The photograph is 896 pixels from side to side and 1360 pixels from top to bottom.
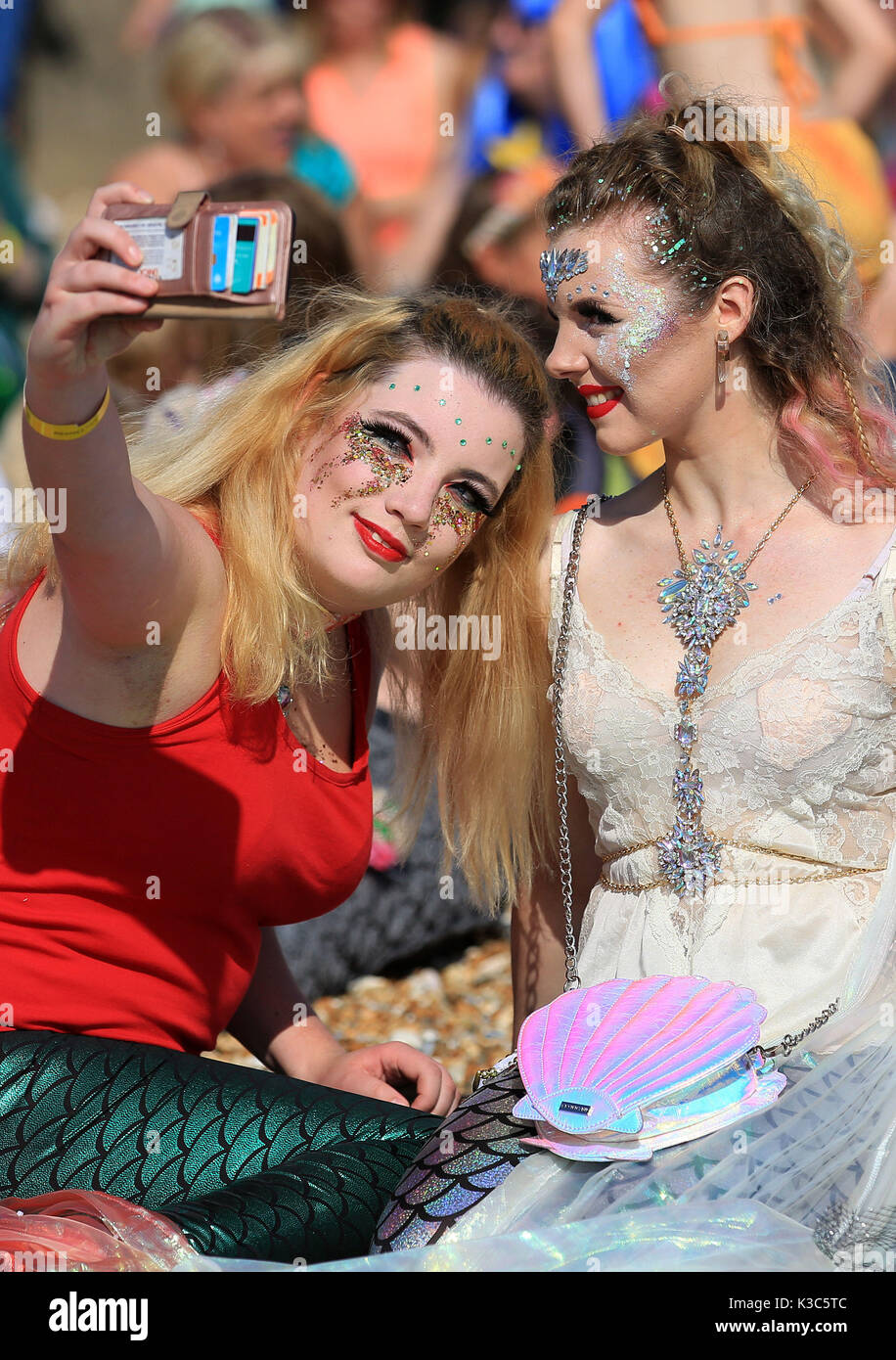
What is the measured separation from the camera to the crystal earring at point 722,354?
261 cm

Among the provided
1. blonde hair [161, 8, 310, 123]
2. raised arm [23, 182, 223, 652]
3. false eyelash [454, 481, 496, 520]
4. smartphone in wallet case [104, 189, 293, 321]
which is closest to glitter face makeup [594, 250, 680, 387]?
false eyelash [454, 481, 496, 520]

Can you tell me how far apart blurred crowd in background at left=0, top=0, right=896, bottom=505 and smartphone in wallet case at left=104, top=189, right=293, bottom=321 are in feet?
11.7

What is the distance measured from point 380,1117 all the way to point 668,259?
150cm

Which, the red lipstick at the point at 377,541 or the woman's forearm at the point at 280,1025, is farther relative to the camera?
the woman's forearm at the point at 280,1025

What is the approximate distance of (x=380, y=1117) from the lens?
7.93 feet

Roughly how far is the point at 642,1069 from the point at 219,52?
224 inches

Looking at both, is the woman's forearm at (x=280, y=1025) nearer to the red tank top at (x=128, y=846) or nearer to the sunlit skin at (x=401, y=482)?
the red tank top at (x=128, y=846)

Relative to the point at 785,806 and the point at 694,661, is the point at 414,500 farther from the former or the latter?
the point at 785,806

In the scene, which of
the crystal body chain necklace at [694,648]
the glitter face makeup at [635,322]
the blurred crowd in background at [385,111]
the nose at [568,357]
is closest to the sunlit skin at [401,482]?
the nose at [568,357]

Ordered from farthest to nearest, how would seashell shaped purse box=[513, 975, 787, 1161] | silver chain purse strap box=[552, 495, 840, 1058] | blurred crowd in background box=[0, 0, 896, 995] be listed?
blurred crowd in background box=[0, 0, 896, 995] < silver chain purse strap box=[552, 495, 840, 1058] < seashell shaped purse box=[513, 975, 787, 1161]

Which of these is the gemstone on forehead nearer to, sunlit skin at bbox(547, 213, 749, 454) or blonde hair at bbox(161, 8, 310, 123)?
sunlit skin at bbox(547, 213, 749, 454)

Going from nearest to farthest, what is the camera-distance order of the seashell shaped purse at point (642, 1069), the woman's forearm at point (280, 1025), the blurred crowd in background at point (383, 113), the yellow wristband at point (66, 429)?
1. the yellow wristband at point (66, 429)
2. the seashell shaped purse at point (642, 1069)
3. the woman's forearm at point (280, 1025)
4. the blurred crowd in background at point (383, 113)

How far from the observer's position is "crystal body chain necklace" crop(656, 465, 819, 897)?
8.18ft

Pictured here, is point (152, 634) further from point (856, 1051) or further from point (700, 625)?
point (856, 1051)
